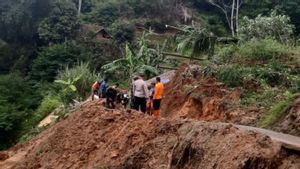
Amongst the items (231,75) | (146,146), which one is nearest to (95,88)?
(231,75)

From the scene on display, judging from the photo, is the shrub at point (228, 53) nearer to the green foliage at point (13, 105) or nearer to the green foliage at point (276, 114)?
the green foliage at point (276, 114)

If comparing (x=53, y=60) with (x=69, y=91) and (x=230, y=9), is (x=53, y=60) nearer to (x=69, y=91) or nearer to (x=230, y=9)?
(x=69, y=91)

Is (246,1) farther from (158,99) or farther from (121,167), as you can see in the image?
(121,167)

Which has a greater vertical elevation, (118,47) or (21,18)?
(21,18)

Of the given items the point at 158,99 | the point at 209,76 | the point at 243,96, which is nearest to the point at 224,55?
the point at 209,76

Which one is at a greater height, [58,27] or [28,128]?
[58,27]

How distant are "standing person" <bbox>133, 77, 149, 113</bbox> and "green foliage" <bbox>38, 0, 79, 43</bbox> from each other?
2953 cm

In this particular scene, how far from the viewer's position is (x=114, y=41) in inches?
1761

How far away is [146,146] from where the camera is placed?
10.8 metres

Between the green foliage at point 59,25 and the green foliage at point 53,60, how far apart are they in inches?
108

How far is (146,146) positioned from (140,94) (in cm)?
394

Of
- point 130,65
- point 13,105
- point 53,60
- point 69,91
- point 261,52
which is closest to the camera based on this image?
point 261,52

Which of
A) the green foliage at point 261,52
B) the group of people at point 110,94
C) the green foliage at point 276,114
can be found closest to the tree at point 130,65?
the group of people at point 110,94

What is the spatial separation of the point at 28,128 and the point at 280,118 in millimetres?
18635
